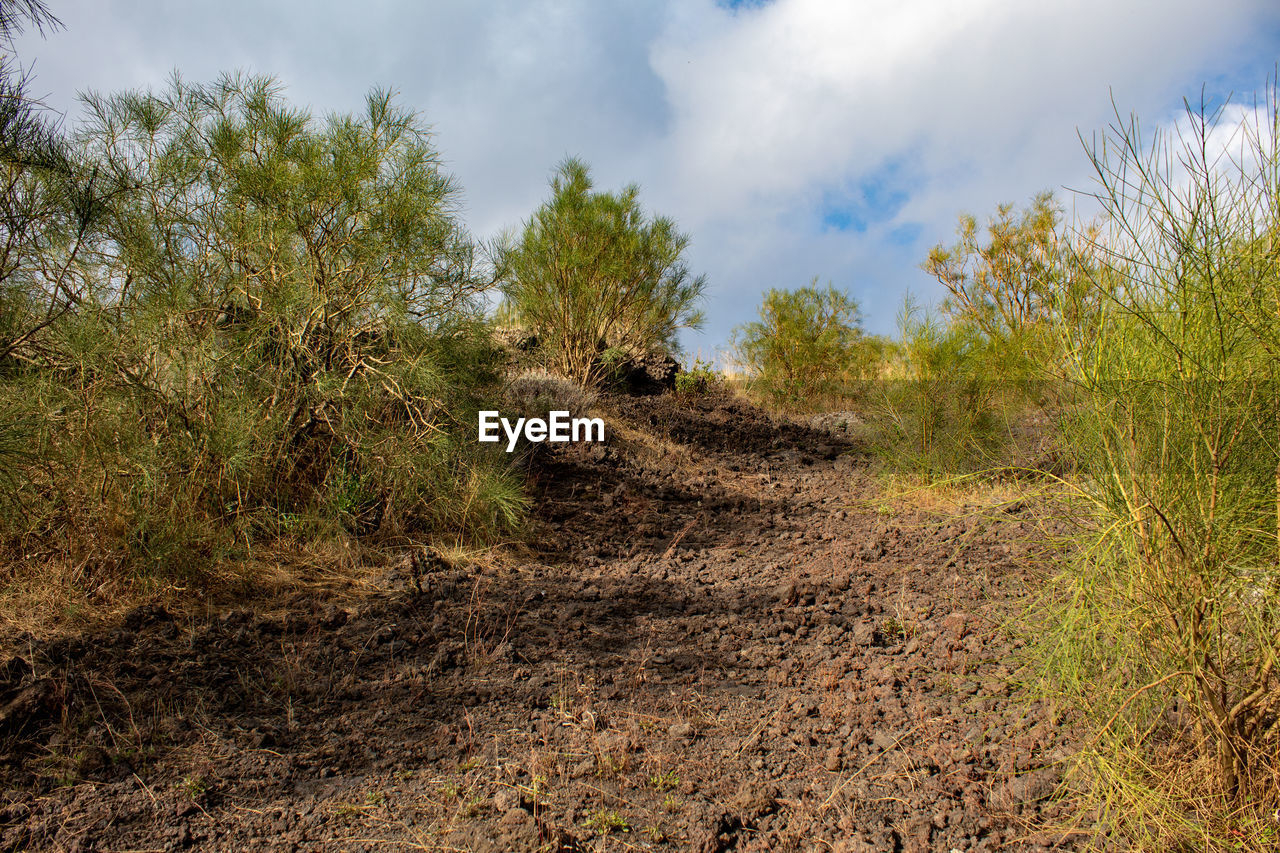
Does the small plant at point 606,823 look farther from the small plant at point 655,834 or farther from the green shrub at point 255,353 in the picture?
the green shrub at point 255,353

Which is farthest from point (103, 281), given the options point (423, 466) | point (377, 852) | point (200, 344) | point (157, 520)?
point (377, 852)

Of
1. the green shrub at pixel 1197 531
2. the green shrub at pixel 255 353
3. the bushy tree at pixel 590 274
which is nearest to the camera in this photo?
the green shrub at pixel 1197 531

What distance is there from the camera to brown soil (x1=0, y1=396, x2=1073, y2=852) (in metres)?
2.47

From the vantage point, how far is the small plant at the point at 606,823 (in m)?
2.44

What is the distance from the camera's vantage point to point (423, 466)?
18.3ft

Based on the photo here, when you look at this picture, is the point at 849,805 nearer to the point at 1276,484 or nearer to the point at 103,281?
the point at 1276,484

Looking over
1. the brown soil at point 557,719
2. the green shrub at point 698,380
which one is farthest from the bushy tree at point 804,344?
the brown soil at point 557,719

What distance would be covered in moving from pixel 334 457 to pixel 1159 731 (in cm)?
507

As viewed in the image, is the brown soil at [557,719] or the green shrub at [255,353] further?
the green shrub at [255,353]

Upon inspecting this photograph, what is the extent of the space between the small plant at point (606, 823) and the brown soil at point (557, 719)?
1 centimetres

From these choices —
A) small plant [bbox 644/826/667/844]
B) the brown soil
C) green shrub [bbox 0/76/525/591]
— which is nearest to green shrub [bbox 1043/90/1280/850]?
the brown soil

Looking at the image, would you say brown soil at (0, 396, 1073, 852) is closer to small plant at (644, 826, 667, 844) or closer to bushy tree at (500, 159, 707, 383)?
small plant at (644, 826, 667, 844)

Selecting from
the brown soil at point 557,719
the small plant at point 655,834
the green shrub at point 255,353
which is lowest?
the small plant at point 655,834

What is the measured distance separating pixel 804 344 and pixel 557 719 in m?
13.6
